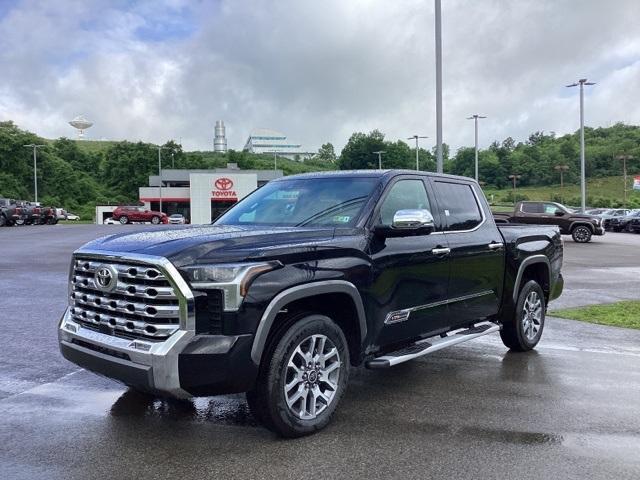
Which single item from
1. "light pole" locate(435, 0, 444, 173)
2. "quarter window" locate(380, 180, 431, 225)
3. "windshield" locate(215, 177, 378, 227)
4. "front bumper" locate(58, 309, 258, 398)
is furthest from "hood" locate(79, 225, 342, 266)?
"light pole" locate(435, 0, 444, 173)

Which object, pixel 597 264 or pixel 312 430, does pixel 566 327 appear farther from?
pixel 597 264

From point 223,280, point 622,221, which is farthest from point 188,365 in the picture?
point 622,221

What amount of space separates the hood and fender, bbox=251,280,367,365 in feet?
0.88

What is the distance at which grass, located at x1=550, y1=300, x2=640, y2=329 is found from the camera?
344 inches

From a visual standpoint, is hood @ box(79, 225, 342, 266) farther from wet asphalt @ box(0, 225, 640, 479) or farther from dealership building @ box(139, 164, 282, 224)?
dealership building @ box(139, 164, 282, 224)

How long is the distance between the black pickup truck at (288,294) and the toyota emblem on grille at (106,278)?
1cm

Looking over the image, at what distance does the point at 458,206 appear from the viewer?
19.6 ft

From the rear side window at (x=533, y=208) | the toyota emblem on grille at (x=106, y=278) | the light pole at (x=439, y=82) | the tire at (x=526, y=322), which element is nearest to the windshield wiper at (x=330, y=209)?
the toyota emblem on grille at (x=106, y=278)

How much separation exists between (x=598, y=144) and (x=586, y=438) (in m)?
121

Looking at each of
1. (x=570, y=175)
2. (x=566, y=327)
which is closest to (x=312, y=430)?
(x=566, y=327)

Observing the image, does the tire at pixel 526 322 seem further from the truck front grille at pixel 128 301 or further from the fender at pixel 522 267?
the truck front grille at pixel 128 301

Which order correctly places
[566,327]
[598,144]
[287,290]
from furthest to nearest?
[598,144]
[566,327]
[287,290]

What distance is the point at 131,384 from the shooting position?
12.6 feet

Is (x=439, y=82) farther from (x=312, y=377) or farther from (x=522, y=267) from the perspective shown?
(x=312, y=377)
